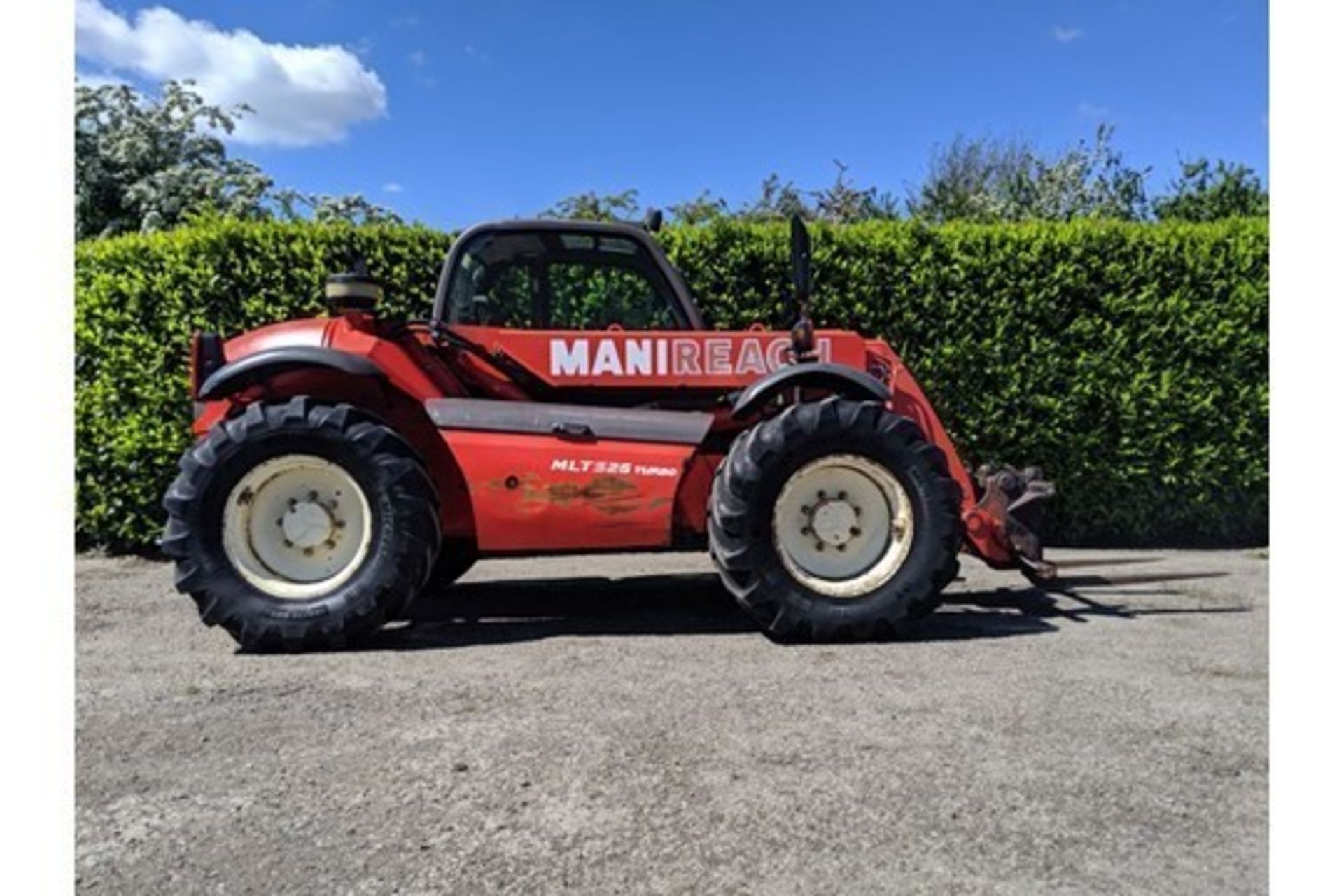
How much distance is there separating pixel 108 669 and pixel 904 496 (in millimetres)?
3738

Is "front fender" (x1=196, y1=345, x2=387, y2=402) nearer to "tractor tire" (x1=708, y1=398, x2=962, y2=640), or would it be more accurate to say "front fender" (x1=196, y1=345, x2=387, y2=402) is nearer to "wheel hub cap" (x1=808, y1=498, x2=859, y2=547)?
"tractor tire" (x1=708, y1=398, x2=962, y2=640)

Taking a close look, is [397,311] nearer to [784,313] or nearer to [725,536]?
[784,313]

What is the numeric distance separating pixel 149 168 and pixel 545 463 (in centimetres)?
1206

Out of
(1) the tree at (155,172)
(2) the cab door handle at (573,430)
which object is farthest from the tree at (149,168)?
(2) the cab door handle at (573,430)

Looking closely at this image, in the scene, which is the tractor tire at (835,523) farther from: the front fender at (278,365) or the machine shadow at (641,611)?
the front fender at (278,365)

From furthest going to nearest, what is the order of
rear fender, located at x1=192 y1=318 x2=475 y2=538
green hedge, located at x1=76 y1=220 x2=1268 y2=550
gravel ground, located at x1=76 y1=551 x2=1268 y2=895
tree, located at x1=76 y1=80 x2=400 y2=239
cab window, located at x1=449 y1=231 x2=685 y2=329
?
tree, located at x1=76 y1=80 x2=400 y2=239
green hedge, located at x1=76 y1=220 x2=1268 y2=550
cab window, located at x1=449 y1=231 x2=685 y2=329
rear fender, located at x1=192 y1=318 x2=475 y2=538
gravel ground, located at x1=76 y1=551 x2=1268 y2=895

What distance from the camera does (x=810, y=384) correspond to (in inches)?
198

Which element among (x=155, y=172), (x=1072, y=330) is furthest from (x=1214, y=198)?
(x=155, y=172)

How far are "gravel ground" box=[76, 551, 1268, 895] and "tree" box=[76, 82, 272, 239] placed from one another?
30.6 feet

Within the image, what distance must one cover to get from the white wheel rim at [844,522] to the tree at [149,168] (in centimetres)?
993

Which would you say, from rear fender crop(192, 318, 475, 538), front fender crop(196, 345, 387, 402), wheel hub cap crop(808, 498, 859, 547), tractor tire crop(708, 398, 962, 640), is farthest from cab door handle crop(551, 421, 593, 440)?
wheel hub cap crop(808, 498, 859, 547)

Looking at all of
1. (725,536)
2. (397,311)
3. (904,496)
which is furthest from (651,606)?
(397,311)

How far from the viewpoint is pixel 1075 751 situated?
317cm

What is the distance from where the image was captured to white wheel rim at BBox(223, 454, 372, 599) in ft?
15.2
